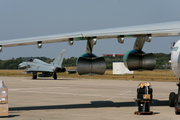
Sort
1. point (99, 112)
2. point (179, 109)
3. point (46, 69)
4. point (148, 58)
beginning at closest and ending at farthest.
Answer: point (179, 109)
point (99, 112)
point (148, 58)
point (46, 69)

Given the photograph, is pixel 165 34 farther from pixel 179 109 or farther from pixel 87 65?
pixel 87 65

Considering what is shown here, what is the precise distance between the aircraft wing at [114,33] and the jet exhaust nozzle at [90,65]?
1574 millimetres

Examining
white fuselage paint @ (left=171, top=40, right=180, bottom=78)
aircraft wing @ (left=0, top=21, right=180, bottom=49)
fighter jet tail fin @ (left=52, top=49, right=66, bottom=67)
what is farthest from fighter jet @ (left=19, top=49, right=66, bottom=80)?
aircraft wing @ (left=0, top=21, right=180, bottom=49)

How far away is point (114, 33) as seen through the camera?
13.1m

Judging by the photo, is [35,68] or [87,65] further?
[35,68]

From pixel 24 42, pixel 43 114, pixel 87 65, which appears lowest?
pixel 43 114

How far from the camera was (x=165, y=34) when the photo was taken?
1302 centimetres

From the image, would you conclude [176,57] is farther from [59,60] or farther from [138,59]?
[59,60]

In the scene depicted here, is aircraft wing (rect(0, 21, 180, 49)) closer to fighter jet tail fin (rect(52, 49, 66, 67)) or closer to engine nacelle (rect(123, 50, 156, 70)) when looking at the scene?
engine nacelle (rect(123, 50, 156, 70))

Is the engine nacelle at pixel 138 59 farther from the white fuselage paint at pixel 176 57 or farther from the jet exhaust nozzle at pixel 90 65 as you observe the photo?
the jet exhaust nozzle at pixel 90 65

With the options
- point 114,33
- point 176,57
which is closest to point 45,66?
point 176,57

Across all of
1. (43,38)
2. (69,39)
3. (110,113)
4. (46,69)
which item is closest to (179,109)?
(110,113)

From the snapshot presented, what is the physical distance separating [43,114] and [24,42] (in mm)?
3182

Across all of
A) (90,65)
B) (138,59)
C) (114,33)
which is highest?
(114,33)
